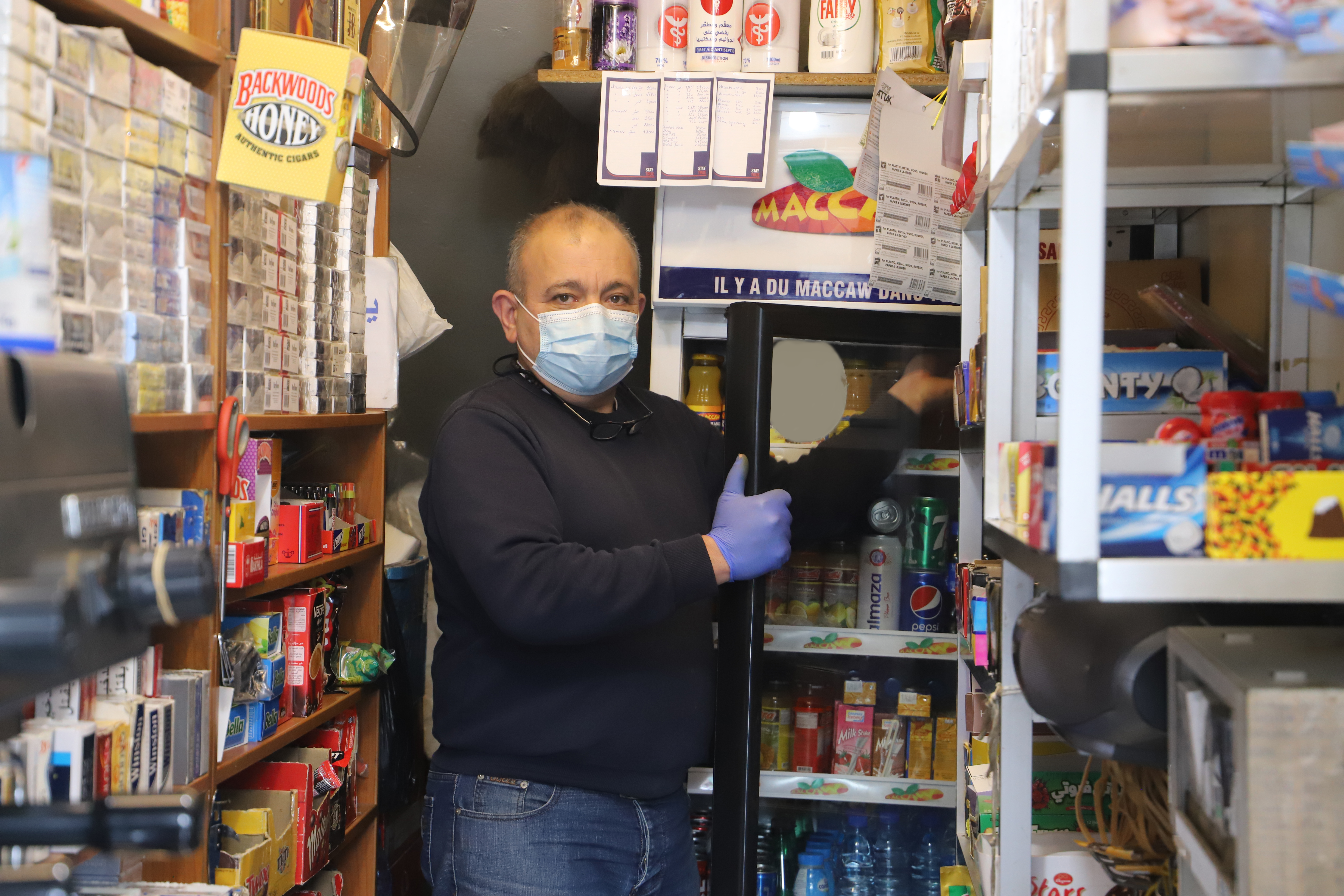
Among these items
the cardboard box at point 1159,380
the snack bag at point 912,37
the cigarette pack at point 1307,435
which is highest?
the snack bag at point 912,37

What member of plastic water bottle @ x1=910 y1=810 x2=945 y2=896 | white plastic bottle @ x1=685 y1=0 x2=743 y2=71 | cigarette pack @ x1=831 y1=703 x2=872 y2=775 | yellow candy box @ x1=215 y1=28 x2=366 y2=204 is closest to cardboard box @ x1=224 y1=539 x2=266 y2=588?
yellow candy box @ x1=215 y1=28 x2=366 y2=204

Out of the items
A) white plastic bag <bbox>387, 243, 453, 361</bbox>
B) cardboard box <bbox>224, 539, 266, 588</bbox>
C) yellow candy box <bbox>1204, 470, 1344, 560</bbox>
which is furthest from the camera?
white plastic bag <bbox>387, 243, 453, 361</bbox>

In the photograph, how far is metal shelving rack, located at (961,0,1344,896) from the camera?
35.5 inches

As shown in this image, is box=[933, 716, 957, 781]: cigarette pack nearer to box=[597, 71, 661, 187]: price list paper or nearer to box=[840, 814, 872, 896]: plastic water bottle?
box=[840, 814, 872, 896]: plastic water bottle

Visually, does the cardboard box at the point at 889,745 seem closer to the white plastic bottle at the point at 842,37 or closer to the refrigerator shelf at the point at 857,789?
the refrigerator shelf at the point at 857,789

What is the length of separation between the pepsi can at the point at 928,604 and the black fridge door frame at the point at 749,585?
21.9 inches

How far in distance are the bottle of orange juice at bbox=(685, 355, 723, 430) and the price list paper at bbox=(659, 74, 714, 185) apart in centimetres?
54

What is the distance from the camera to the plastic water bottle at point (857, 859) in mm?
2889

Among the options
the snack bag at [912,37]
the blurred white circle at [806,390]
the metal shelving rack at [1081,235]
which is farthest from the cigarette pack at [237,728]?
the snack bag at [912,37]

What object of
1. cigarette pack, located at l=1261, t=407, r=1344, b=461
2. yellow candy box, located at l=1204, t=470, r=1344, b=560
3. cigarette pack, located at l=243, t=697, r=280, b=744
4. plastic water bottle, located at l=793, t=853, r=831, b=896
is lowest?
plastic water bottle, located at l=793, t=853, r=831, b=896

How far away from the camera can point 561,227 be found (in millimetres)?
2402

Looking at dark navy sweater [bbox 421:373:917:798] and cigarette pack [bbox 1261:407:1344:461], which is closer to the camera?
cigarette pack [bbox 1261:407:1344:461]

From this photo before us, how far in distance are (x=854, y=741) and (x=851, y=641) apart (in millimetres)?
411

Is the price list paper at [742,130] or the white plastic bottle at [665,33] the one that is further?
the white plastic bottle at [665,33]
